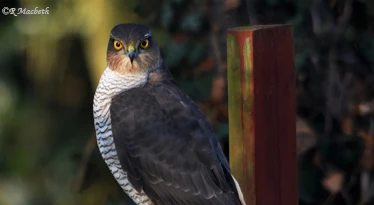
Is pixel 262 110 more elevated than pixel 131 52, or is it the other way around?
pixel 131 52

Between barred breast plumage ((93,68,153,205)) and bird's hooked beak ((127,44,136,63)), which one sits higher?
bird's hooked beak ((127,44,136,63))

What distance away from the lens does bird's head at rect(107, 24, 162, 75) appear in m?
3.04

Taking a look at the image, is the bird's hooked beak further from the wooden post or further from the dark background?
the dark background

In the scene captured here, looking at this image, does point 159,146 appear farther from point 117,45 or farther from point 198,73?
point 198,73

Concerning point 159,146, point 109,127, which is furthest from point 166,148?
point 109,127

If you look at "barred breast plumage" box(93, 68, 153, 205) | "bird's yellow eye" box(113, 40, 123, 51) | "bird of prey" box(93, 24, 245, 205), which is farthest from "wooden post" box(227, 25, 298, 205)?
"bird's yellow eye" box(113, 40, 123, 51)

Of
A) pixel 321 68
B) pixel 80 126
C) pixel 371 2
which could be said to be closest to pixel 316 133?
pixel 321 68

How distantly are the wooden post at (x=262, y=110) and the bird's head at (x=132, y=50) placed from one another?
488 millimetres

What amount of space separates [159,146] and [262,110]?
47cm

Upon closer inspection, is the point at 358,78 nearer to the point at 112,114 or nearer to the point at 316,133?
the point at 316,133

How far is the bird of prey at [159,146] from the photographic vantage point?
9.55 feet

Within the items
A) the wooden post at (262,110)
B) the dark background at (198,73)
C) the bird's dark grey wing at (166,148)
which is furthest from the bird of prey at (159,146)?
the dark background at (198,73)

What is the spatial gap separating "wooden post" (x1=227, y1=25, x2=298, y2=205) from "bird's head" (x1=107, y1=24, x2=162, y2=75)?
488mm

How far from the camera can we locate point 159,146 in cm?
296
